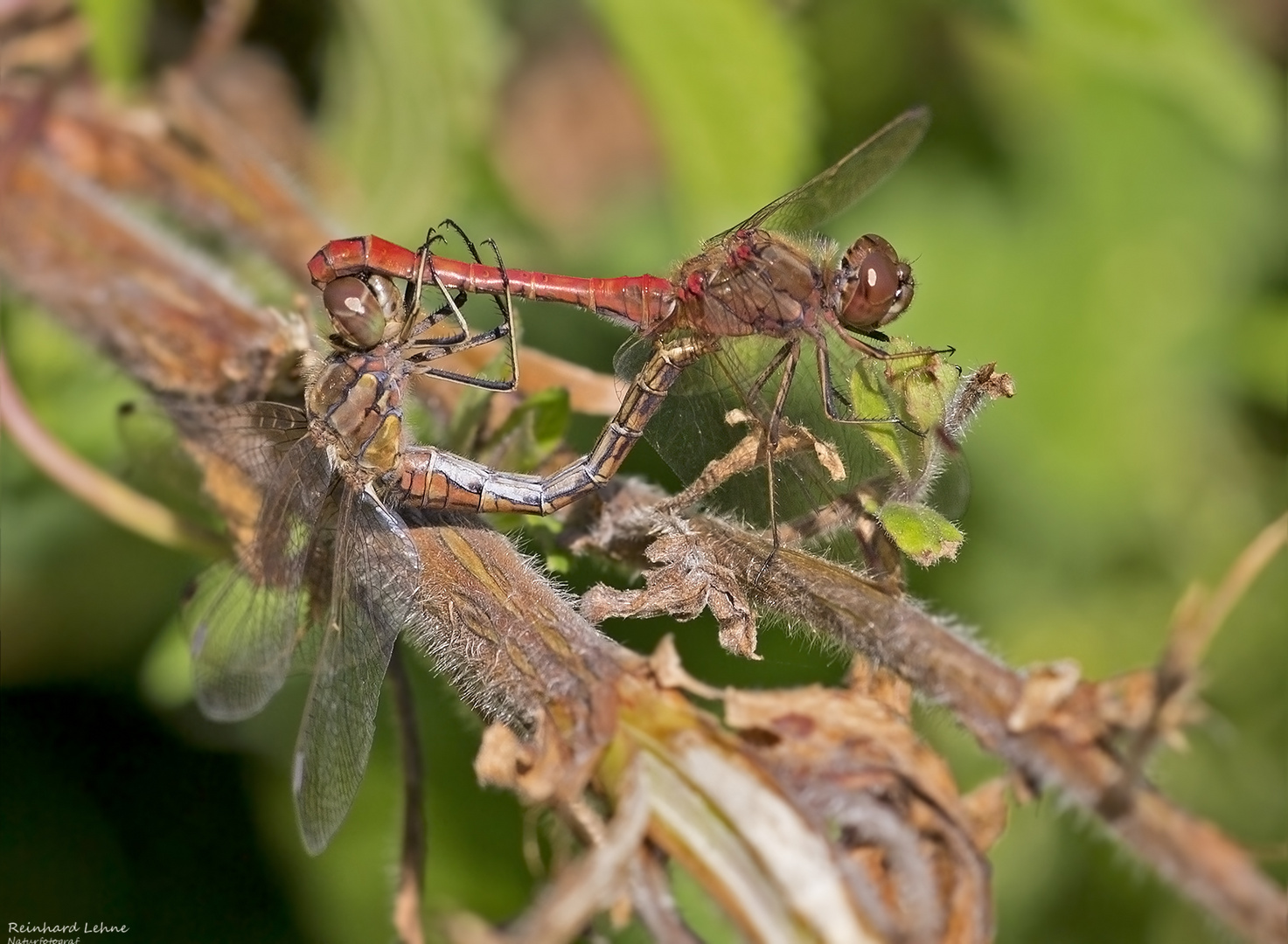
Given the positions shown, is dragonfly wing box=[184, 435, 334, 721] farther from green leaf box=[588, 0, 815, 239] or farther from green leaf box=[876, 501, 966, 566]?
green leaf box=[588, 0, 815, 239]

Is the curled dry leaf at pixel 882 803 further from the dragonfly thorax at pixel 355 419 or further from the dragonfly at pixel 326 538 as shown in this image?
the dragonfly thorax at pixel 355 419

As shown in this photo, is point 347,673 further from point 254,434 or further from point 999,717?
point 999,717

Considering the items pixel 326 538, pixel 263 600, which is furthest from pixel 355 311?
pixel 263 600

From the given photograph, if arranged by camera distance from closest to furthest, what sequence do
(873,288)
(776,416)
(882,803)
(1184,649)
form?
1. (1184,649)
2. (882,803)
3. (776,416)
4. (873,288)

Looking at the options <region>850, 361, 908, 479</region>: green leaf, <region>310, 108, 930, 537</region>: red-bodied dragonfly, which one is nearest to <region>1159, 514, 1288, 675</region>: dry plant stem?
<region>850, 361, 908, 479</region>: green leaf

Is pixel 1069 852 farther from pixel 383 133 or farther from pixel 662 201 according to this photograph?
pixel 383 133

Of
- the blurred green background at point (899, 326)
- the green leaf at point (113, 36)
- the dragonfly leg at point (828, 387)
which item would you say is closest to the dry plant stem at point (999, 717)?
the dragonfly leg at point (828, 387)
